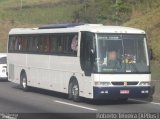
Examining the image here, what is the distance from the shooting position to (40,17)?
77.2 metres

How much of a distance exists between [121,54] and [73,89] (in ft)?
8.25

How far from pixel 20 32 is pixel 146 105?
1005 cm

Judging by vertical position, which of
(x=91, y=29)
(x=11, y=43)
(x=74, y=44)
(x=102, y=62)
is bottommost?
(x=102, y=62)

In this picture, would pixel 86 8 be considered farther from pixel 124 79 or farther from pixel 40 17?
pixel 124 79

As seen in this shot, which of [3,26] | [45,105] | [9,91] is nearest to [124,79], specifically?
[45,105]

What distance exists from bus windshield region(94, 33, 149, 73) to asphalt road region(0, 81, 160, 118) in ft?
4.31

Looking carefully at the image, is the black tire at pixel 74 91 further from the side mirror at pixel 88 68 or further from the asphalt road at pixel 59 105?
the side mirror at pixel 88 68

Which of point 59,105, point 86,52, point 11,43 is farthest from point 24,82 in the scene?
point 59,105

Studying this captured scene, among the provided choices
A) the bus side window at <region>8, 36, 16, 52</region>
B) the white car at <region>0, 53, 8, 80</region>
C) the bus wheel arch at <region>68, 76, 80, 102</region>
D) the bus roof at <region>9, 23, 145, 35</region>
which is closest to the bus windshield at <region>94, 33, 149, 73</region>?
the bus roof at <region>9, 23, 145, 35</region>

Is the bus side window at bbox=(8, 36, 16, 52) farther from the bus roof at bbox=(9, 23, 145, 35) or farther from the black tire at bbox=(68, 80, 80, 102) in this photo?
the black tire at bbox=(68, 80, 80, 102)

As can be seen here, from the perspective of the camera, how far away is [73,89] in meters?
23.8

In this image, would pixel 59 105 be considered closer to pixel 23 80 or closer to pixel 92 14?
pixel 23 80

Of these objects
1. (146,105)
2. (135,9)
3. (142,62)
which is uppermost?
(135,9)

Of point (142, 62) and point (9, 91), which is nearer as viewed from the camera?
point (142, 62)
